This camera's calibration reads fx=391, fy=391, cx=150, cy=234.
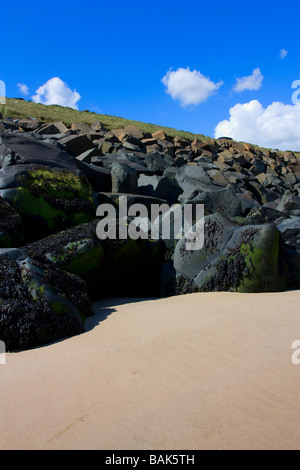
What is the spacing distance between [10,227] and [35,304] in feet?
6.36

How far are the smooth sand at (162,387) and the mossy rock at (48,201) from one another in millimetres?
2869

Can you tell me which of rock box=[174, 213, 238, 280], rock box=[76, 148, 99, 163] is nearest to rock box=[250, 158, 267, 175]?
rock box=[76, 148, 99, 163]

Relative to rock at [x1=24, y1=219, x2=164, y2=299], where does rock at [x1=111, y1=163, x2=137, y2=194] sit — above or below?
above

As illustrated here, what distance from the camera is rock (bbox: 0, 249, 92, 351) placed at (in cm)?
328

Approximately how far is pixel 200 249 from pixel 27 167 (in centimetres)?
329

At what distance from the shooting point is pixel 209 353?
8.87 feet

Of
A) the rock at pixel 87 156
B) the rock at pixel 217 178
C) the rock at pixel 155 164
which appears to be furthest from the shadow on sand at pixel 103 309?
the rock at pixel 217 178

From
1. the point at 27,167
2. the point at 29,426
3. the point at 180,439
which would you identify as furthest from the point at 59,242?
the point at 180,439

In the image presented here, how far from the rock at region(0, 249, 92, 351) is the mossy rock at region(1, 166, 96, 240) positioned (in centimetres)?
187

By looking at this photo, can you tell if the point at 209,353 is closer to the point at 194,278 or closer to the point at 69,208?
the point at 194,278

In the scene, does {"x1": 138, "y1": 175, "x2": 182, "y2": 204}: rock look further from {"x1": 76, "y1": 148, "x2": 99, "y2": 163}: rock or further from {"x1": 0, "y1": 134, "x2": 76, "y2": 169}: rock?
{"x1": 0, "y1": 134, "x2": 76, "y2": 169}: rock

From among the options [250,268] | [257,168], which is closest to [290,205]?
[250,268]
